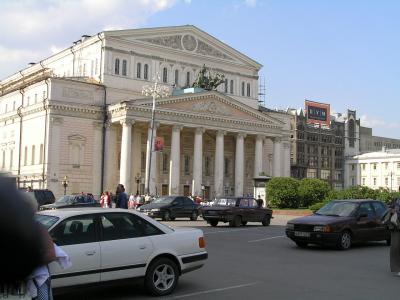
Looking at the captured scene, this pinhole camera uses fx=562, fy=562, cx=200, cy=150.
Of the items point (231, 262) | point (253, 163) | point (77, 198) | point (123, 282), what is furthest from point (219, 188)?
point (123, 282)

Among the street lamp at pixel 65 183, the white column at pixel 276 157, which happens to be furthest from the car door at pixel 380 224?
the white column at pixel 276 157

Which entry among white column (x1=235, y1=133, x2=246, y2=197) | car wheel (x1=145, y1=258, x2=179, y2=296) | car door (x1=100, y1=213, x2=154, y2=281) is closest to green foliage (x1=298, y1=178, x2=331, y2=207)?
white column (x1=235, y1=133, x2=246, y2=197)

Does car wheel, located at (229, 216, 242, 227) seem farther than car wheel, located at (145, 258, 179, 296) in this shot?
Yes

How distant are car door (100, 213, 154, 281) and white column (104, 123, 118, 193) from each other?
185 feet

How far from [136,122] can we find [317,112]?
6535 centimetres

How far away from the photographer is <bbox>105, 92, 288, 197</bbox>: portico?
2499 inches

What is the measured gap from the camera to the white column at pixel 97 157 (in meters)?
65.1

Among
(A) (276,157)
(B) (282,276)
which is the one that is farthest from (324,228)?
(A) (276,157)

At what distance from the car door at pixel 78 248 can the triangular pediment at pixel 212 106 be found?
5343cm

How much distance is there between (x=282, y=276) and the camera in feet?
39.6

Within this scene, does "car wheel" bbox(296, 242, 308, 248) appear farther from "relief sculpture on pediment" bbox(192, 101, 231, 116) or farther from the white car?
"relief sculpture on pediment" bbox(192, 101, 231, 116)

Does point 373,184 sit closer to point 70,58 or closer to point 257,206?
point 70,58

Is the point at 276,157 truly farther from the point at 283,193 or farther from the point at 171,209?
the point at 171,209

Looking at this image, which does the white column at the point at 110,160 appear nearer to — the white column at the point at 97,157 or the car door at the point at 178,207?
the white column at the point at 97,157
